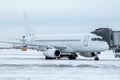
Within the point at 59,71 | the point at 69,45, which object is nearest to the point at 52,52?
the point at 69,45

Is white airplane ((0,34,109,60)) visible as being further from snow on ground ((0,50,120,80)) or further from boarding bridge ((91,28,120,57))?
boarding bridge ((91,28,120,57))

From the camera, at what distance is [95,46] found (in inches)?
1786

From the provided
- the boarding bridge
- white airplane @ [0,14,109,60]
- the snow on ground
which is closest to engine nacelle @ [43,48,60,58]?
white airplane @ [0,14,109,60]

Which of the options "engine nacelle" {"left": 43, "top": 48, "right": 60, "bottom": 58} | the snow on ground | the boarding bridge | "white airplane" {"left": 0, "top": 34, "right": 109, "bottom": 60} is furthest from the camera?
the boarding bridge

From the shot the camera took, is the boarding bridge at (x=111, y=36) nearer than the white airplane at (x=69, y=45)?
No

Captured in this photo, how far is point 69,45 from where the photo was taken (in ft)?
158

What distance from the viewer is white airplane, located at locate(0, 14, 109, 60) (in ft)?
150

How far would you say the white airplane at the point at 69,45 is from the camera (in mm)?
45656

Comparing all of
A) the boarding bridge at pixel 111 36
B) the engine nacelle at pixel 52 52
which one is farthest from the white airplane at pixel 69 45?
the boarding bridge at pixel 111 36

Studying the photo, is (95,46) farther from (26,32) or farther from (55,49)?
(26,32)

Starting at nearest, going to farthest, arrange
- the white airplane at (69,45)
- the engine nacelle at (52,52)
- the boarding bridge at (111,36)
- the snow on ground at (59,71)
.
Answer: the snow on ground at (59,71), the white airplane at (69,45), the engine nacelle at (52,52), the boarding bridge at (111,36)

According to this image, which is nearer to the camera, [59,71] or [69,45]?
[59,71]

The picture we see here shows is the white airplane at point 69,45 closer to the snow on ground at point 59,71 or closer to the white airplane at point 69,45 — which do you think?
the white airplane at point 69,45

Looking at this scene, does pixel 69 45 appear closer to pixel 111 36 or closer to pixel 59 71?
pixel 59 71
